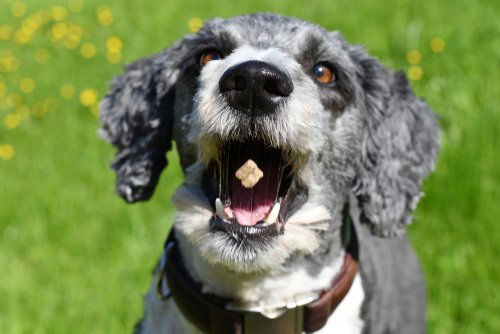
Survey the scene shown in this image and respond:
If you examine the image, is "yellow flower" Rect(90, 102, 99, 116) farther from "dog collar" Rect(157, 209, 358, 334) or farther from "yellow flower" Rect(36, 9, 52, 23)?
"dog collar" Rect(157, 209, 358, 334)

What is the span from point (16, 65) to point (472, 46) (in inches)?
222

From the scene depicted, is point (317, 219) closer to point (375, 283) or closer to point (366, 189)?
point (366, 189)

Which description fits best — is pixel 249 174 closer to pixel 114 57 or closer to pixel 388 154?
pixel 388 154

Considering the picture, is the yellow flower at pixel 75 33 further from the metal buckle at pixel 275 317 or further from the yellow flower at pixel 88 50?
the metal buckle at pixel 275 317

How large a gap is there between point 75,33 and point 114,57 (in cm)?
117

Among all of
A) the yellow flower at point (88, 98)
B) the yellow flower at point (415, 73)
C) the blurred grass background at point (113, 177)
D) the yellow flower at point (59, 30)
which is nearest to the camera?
the blurred grass background at point (113, 177)

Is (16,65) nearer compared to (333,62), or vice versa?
(333,62)

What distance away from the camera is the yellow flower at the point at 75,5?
8.59 meters

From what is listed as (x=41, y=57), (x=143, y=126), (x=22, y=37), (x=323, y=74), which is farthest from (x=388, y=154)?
(x=22, y=37)

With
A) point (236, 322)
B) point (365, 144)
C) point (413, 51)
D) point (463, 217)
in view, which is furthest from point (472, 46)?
point (236, 322)

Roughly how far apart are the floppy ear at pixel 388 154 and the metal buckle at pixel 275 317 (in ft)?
1.96

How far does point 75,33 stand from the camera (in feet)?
24.7

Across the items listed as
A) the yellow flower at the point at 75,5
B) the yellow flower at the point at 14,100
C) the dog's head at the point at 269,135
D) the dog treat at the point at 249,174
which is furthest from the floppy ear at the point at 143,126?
the yellow flower at the point at 75,5

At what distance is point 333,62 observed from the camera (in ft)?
8.08
